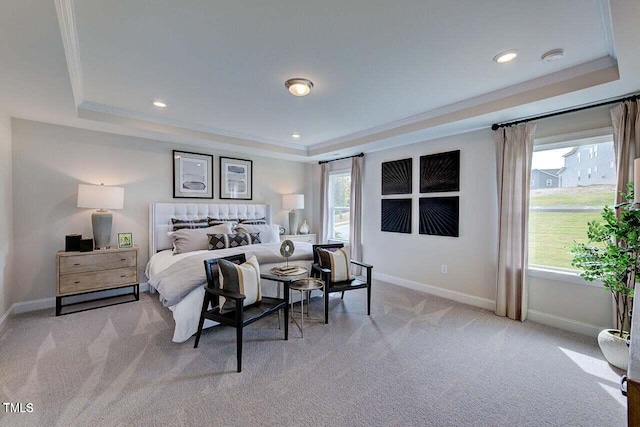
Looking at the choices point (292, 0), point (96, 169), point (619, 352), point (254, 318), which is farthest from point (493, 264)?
point (96, 169)

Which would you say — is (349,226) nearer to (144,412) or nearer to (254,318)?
(254,318)

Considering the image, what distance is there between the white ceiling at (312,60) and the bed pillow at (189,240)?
1.52 m

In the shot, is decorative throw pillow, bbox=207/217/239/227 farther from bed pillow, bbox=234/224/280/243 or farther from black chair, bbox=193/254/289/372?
black chair, bbox=193/254/289/372

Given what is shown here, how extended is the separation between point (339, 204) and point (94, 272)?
4277 millimetres

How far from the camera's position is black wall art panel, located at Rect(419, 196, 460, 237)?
13.4 ft

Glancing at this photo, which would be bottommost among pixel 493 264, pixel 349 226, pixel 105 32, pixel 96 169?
pixel 493 264

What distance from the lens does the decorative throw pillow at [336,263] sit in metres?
3.50

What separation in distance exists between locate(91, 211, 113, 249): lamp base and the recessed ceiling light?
187 inches

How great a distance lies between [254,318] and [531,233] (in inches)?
132

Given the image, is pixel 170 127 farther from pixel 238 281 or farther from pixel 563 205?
pixel 563 205

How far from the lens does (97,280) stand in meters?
3.62

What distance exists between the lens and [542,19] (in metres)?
1.90

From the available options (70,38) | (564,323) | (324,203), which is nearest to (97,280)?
(70,38)

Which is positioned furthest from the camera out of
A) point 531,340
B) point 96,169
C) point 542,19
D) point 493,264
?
point 96,169
